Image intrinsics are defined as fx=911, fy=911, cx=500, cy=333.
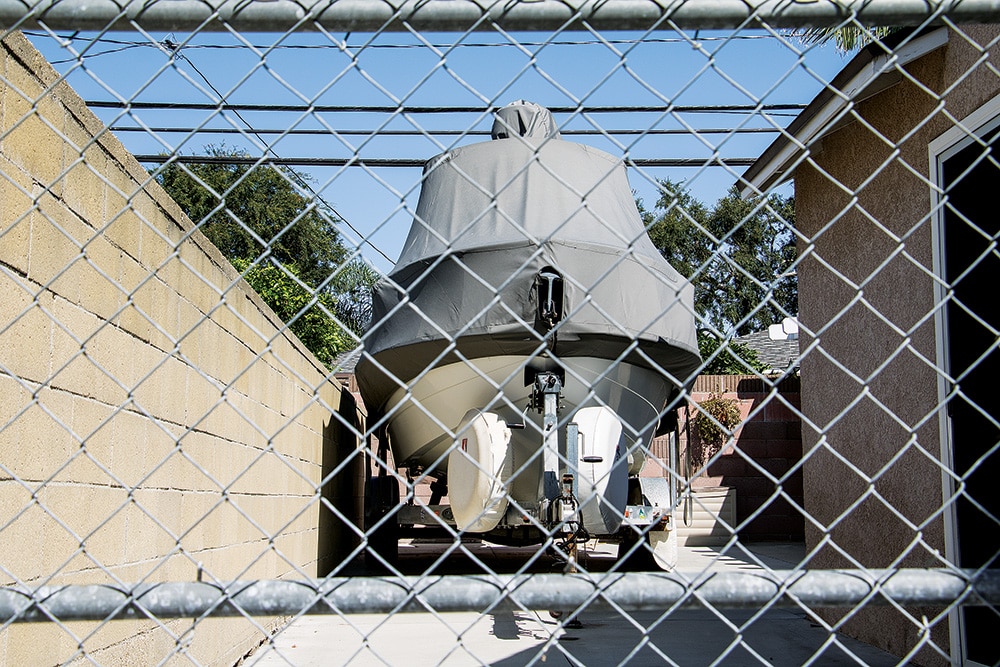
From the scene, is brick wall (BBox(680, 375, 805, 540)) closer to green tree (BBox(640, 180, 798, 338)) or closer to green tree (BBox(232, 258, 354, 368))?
green tree (BBox(232, 258, 354, 368))

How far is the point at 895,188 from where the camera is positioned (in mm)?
4641

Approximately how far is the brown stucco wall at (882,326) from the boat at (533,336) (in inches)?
37.4

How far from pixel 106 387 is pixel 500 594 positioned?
2.02 metres

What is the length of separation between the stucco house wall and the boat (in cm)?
96

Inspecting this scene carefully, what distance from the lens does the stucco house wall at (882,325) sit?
13.9 ft

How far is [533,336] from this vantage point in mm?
5578

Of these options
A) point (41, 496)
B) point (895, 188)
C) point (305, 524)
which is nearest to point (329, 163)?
point (305, 524)

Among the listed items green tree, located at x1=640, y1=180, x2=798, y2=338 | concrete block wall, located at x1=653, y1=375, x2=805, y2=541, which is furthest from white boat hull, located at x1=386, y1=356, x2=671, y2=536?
green tree, located at x1=640, y1=180, x2=798, y2=338

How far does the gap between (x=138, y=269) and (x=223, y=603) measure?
2.18 metres

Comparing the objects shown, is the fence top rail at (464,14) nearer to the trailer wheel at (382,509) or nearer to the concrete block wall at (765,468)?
the trailer wheel at (382,509)

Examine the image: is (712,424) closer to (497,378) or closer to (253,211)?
(497,378)

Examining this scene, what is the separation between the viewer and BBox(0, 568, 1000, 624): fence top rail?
5.11 feet

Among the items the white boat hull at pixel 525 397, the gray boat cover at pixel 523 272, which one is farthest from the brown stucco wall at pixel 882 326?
the white boat hull at pixel 525 397

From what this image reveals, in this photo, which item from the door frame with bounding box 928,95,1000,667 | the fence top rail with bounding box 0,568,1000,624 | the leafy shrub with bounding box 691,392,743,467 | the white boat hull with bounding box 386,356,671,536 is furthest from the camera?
the leafy shrub with bounding box 691,392,743,467
